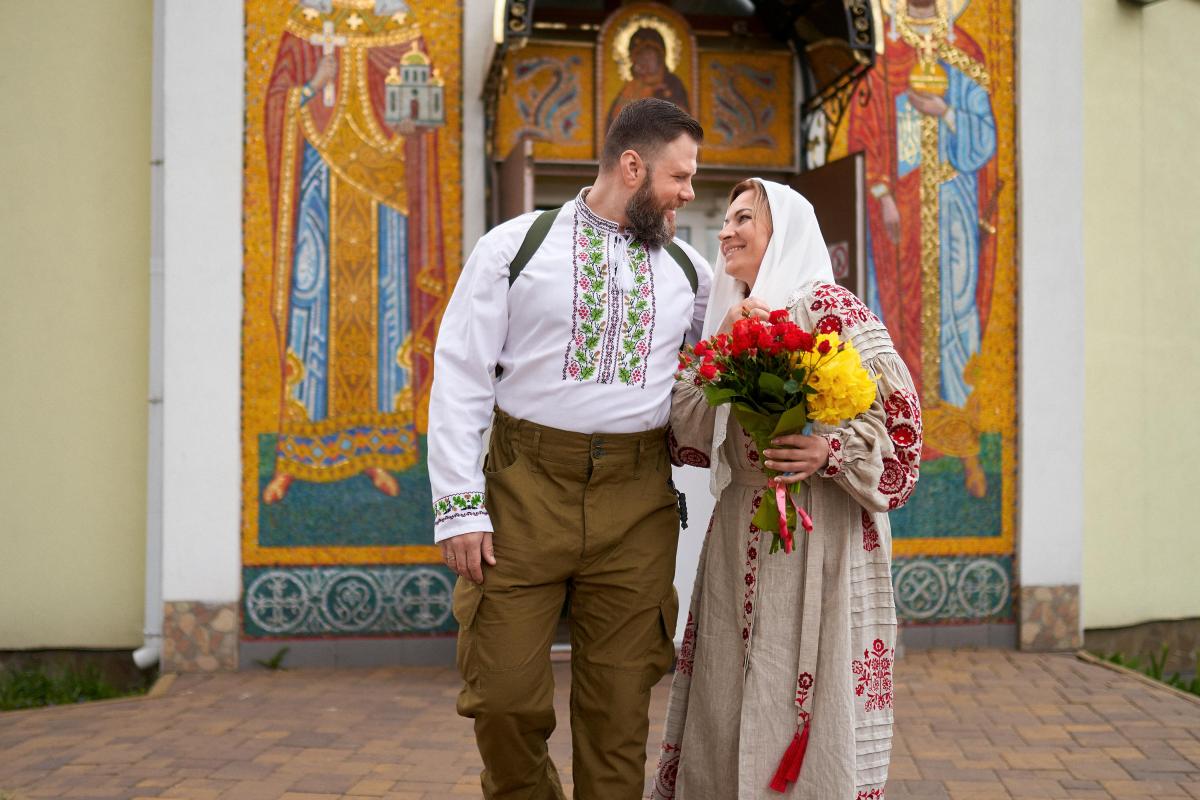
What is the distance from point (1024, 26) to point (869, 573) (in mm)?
4798

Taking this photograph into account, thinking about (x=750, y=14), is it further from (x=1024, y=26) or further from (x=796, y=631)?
(x=796, y=631)

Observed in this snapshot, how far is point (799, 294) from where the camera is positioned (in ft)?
10.4

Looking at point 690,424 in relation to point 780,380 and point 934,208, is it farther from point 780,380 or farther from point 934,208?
point 934,208

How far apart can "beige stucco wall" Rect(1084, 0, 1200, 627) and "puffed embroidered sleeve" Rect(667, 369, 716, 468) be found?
4.09 meters

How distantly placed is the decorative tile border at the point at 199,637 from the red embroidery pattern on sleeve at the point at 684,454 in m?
3.69

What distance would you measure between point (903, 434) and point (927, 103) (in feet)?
13.8

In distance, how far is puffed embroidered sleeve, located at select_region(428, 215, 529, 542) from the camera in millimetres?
3148

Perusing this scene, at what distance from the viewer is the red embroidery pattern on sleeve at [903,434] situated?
9.99ft

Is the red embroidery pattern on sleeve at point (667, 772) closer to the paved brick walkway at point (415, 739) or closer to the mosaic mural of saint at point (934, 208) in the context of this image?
the paved brick walkway at point (415, 739)

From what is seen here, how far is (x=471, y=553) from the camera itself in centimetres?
313

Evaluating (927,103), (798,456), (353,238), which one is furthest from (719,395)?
(927,103)

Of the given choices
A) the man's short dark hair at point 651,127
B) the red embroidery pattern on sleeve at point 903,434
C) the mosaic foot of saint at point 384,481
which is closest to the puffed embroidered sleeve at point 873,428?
the red embroidery pattern on sleeve at point 903,434

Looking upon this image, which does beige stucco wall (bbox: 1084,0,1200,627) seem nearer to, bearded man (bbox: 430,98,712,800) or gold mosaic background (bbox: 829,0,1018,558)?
gold mosaic background (bbox: 829,0,1018,558)

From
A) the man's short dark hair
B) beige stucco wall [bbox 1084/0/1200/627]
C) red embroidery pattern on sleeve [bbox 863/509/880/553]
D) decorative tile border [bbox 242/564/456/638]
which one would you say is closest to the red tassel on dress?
red embroidery pattern on sleeve [bbox 863/509/880/553]
